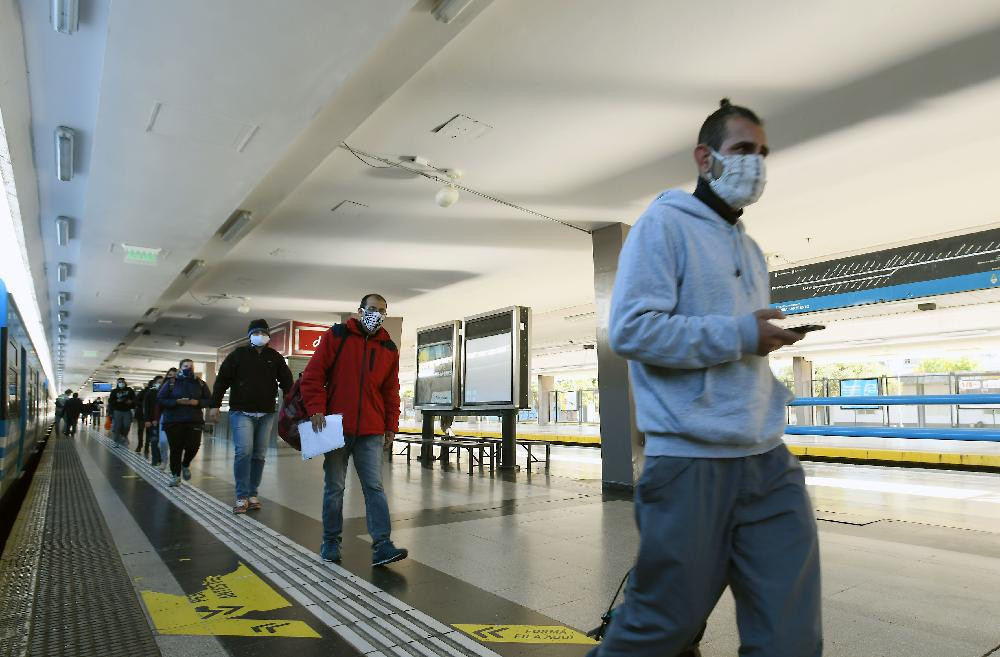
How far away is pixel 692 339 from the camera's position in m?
1.29

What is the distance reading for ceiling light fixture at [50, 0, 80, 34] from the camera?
13.4 ft

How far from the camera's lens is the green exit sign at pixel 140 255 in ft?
29.9

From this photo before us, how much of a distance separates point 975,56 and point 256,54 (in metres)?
5.24

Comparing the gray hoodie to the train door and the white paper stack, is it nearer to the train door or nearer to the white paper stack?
the white paper stack

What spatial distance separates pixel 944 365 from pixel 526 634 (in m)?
33.8

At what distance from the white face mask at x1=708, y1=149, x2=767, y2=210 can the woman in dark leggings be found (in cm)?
740

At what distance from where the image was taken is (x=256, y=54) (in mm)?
4359

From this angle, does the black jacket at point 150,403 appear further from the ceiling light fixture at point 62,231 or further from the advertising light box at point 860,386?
the advertising light box at point 860,386

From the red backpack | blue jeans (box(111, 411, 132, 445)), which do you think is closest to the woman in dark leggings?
the red backpack

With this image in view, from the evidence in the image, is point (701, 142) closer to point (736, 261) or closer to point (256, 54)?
point (736, 261)

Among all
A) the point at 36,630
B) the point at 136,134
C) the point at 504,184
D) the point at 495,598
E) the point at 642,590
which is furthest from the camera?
the point at 504,184

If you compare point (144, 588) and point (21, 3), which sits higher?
point (21, 3)

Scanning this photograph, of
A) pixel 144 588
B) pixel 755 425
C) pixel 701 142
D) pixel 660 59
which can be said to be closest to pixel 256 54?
pixel 660 59

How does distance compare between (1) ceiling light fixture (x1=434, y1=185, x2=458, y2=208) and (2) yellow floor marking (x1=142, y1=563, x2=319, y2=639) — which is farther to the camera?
(1) ceiling light fixture (x1=434, y1=185, x2=458, y2=208)
